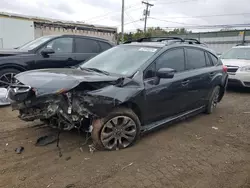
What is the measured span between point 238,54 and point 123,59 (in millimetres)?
6910

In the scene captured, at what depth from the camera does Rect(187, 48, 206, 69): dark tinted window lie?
4.93m

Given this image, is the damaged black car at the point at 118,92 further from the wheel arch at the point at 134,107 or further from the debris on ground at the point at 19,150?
the debris on ground at the point at 19,150

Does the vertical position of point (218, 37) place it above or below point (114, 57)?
above

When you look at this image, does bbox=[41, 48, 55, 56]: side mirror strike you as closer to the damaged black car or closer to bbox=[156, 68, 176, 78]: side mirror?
the damaged black car

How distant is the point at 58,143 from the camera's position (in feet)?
12.4

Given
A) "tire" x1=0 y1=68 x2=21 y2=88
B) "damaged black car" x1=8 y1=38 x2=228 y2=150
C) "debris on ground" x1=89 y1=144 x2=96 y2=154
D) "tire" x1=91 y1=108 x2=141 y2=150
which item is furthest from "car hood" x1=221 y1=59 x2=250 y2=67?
"tire" x1=0 y1=68 x2=21 y2=88

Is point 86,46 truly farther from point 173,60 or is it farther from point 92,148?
point 92,148

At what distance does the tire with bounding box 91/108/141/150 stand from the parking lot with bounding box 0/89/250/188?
127mm

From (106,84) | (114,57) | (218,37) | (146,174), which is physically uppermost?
(218,37)

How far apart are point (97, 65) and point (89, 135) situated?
1295 millimetres

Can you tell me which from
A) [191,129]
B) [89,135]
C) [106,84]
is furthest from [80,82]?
[191,129]

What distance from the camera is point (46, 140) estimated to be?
3.93 m

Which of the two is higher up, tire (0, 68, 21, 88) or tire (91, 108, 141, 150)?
tire (0, 68, 21, 88)

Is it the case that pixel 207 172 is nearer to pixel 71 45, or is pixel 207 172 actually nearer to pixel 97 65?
pixel 97 65
